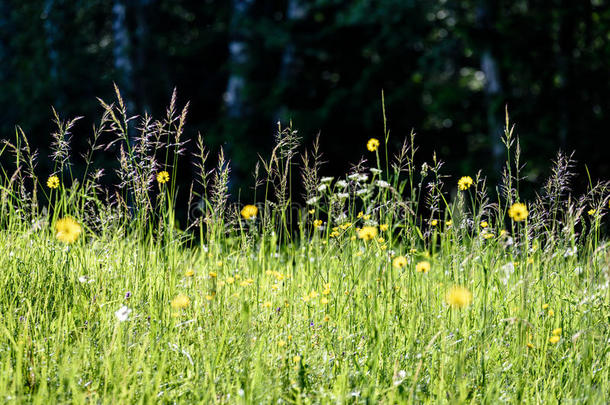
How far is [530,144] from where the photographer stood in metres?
8.40

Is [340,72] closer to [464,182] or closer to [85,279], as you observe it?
[464,182]

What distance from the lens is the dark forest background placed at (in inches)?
338

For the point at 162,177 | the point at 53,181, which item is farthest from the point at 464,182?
the point at 53,181

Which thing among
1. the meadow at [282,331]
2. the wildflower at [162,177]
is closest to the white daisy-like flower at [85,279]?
the meadow at [282,331]

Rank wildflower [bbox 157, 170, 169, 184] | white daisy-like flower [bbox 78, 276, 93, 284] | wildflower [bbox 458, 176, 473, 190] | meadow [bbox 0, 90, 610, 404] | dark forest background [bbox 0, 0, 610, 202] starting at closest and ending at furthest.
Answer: meadow [bbox 0, 90, 610, 404]
white daisy-like flower [bbox 78, 276, 93, 284]
wildflower [bbox 157, 170, 169, 184]
wildflower [bbox 458, 176, 473, 190]
dark forest background [bbox 0, 0, 610, 202]

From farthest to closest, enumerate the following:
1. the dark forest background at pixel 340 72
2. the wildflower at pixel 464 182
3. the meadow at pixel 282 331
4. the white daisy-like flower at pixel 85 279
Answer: the dark forest background at pixel 340 72 < the wildflower at pixel 464 182 < the white daisy-like flower at pixel 85 279 < the meadow at pixel 282 331

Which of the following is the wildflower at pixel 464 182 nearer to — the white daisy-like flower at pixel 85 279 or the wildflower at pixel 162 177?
the wildflower at pixel 162 177

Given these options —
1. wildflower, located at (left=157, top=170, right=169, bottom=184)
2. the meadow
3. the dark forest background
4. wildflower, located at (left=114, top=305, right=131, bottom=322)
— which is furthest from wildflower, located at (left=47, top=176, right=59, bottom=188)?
the dark forest background

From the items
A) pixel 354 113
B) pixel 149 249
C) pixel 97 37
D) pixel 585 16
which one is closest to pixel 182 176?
pixel 97 37

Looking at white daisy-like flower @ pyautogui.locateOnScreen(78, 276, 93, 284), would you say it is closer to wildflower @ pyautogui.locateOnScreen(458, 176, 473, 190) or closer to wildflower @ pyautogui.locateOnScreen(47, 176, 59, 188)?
wildflower @ pyautogui.locateOnScreen(47, 176, 59, 188)

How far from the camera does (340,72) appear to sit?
10.9 metres

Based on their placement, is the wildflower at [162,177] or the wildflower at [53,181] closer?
the wildflower at [162,177]

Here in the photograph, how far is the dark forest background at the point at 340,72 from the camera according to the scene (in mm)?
8586

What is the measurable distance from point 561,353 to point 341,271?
0.95 meters
